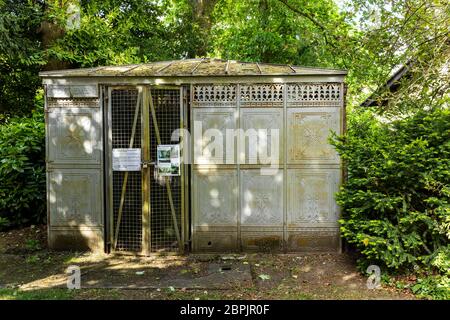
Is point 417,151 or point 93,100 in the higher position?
point 93,100

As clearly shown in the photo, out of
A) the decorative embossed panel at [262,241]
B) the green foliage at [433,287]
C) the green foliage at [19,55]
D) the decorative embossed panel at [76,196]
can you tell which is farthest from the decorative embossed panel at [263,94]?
the green foliage at [19,55]

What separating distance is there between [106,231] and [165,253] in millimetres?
984

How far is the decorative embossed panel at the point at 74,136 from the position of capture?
5824 millimetres

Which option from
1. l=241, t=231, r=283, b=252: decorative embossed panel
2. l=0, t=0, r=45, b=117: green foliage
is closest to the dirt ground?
l=241, t=231, r=283, b=252: decorative embossed panel

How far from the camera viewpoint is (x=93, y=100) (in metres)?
5.80

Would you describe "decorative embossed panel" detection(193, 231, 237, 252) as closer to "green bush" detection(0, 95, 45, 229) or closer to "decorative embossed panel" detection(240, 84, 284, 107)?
"decorative embossed panel" detection(240, 84, 284, 107)

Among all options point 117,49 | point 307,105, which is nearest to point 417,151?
point 307,105

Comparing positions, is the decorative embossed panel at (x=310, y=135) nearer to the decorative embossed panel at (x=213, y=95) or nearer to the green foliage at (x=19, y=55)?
the decorative embossed panel at (x=213, y=95)

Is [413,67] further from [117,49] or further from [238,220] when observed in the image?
[117,49]

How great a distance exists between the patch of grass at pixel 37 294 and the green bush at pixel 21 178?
2.83 m

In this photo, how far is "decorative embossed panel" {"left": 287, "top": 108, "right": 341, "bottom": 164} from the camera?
18.7 ft

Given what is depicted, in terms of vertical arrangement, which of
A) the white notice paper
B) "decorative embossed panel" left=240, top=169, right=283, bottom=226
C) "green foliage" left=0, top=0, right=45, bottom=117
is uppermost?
"green foliage" left=0, top=0, right=45, bottom=117

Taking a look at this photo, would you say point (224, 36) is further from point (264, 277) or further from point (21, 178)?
point (264, 277)

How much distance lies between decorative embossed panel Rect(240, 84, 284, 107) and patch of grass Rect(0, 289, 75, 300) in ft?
11.6
